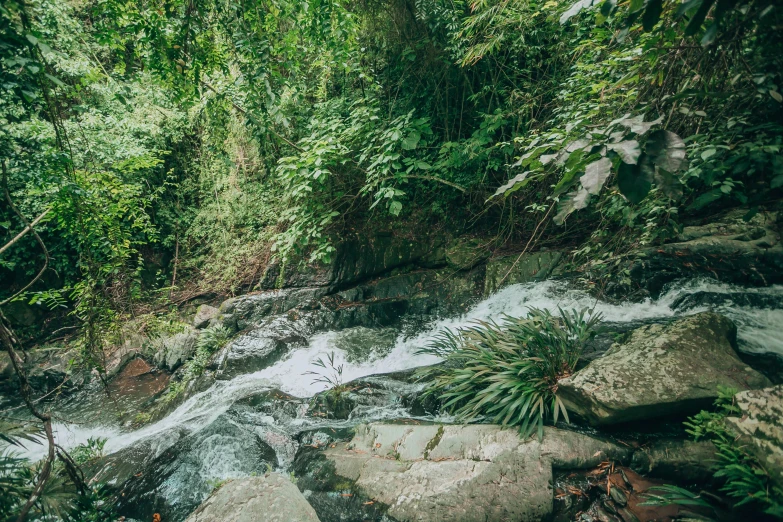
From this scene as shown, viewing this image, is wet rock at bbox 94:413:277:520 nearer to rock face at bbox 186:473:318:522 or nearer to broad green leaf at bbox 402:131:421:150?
rock face at bbox 186:473:318:522

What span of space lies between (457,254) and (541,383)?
13.4ft

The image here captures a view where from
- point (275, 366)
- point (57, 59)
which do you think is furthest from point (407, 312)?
point (57, 59)

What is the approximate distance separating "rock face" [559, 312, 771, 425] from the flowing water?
986 millimetres

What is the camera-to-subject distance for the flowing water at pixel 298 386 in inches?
144

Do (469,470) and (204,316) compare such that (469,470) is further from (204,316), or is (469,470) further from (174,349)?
(204,316)

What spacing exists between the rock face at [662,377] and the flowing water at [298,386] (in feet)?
3.24

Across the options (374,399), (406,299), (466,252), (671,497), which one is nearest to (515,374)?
(671,497)

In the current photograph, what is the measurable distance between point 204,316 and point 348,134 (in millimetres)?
4616

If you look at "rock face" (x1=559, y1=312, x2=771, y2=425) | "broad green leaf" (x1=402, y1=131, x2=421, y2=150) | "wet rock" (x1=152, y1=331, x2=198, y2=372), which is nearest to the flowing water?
"rock face" (x1=559, y1=312, x2=771, y2=425)

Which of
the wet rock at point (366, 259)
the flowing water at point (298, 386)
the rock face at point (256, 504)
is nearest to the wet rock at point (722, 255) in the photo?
the flowing water at point (298, 386)

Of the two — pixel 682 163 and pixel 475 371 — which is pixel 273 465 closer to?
pixel 475 371

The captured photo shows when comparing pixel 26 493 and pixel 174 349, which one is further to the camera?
pixel 174 349

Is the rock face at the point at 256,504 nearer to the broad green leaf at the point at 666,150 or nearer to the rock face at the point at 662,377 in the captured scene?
the rock face at the point at 662,377

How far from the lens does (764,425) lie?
1.99m
